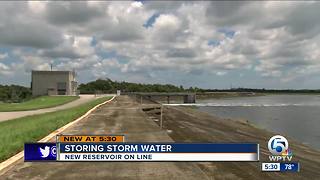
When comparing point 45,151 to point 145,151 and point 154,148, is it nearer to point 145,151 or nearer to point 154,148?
point 145,151

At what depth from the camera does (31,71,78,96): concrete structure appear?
11894cm

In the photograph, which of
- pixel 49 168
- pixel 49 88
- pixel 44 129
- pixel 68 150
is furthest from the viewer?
pixel 49 88

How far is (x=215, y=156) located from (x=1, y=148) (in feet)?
28.2

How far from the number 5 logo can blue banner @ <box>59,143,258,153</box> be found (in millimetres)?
446

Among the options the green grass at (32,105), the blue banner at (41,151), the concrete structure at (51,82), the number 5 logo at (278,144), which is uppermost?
the concrete structure at (51,82)

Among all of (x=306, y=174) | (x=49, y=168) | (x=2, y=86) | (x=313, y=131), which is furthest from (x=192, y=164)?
(x=2, y=86)

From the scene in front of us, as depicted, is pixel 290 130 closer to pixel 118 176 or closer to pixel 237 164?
pixel 237 164

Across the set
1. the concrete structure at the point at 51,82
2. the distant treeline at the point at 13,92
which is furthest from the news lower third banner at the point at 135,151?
the distant treeline at the point at 13,92

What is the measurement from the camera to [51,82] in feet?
391

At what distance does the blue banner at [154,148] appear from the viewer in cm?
938

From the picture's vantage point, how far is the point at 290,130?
3903 centimetres

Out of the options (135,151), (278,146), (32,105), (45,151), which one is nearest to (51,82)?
(32,105)

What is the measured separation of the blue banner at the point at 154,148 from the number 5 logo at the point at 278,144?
1.46 ft

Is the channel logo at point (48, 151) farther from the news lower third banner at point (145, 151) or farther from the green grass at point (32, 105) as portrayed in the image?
the green grass at point (32, 105)
